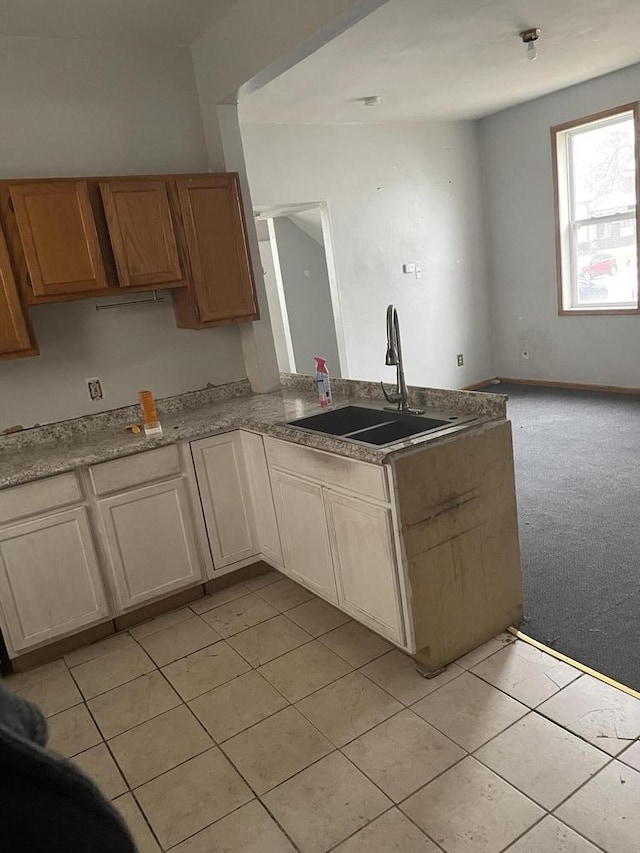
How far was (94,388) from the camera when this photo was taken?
10.3ft

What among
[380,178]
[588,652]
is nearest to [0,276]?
[588,652]

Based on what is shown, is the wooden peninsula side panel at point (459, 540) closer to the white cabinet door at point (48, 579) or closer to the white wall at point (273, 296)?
the white cabinet door at point (48, 579)

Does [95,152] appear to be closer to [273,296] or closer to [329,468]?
[329,468]

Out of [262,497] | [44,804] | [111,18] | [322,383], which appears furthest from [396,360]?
[44,804]

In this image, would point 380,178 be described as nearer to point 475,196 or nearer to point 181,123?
point 475,196

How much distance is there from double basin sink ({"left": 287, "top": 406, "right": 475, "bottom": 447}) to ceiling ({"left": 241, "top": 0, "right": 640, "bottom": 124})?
6.99 ft

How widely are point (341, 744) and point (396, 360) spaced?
4.72ft

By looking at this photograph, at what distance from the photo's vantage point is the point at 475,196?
259 inches

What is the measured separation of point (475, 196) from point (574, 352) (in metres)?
1.97

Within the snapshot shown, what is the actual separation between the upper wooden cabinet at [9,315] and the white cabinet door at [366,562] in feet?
4.88

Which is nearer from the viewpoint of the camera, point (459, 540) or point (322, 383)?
point (459, 540)

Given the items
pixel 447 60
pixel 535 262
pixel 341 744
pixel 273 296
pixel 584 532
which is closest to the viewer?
pixel 341 744

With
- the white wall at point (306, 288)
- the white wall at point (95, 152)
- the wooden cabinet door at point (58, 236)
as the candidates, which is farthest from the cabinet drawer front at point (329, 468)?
the white wall at point (306, 288)

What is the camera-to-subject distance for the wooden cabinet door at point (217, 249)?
10.0 feet
